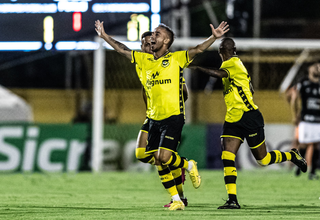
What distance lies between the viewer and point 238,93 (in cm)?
694

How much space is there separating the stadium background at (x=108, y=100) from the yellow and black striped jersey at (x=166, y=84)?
5625 mm

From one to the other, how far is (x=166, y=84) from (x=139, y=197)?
226cm

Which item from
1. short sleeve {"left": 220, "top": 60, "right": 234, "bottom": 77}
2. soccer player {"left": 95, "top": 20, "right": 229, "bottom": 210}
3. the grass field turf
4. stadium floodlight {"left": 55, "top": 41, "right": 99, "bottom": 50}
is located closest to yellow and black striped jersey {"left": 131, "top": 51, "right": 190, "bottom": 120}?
soccer player {"left": 95, "top": 20, "right": 229, "bottom": 210}

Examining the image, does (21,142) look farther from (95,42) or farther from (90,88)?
(90,88)

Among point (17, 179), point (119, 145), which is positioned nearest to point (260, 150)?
point (17, 179)

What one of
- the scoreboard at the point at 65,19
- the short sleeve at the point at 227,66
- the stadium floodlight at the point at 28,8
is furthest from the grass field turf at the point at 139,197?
the stadium floodlight at the point at 28,8

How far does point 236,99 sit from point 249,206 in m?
1.26

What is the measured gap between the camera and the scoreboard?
11938 millimetres

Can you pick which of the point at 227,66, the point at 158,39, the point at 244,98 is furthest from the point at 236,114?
the point at 158,39

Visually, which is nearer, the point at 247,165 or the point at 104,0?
the point at 104,0

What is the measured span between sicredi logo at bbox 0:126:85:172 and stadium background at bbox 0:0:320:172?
0.07ft

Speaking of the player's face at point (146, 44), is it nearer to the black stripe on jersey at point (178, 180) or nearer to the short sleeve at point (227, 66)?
the short sleeve at point (227, 66)

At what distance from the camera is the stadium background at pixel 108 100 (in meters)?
12.7

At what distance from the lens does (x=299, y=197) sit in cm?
822
